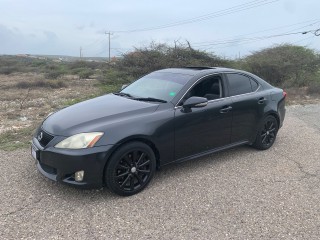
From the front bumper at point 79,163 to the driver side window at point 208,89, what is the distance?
65.2 inches

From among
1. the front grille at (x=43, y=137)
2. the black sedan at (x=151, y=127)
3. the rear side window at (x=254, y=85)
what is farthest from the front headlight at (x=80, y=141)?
the rear side window at (x=254, y=85)

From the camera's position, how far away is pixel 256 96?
6043 millimetres

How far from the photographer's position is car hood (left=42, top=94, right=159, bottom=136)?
4.29m

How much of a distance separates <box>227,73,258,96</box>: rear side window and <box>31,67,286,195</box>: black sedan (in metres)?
0.02

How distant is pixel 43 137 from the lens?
4449 millimetres

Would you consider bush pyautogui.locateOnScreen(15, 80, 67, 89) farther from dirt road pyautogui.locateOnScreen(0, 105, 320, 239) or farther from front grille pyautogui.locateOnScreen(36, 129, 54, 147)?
front grille pyautogui.locateOnScreen(36, 129, 54, 147)

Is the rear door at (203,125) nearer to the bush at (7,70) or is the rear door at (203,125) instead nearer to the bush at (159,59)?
the bush at (159,59)

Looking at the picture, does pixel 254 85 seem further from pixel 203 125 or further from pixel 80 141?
pixel 80 141

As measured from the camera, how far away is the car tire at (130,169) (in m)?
4.18

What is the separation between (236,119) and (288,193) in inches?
59.5

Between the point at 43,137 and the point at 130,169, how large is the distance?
117 cm

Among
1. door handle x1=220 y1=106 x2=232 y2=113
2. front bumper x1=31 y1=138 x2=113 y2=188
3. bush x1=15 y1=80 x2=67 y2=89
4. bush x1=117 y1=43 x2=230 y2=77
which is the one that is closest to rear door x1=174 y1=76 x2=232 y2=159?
door handle x1=220 y1=106 x2=232 y2=113

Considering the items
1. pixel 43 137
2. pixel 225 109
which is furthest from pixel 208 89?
pixel 43 137

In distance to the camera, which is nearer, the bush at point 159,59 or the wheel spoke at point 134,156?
the wheel spoke at point 134,156
